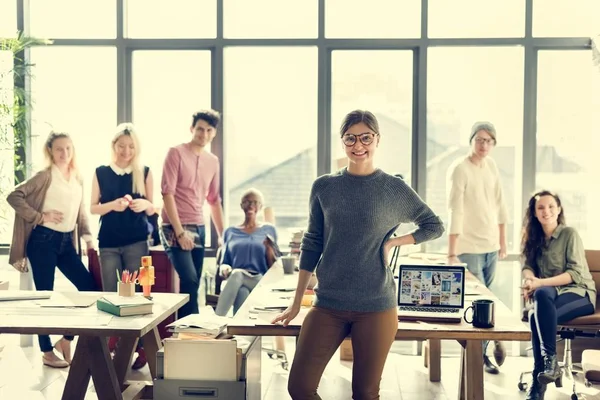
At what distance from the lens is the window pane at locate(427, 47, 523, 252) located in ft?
19.3

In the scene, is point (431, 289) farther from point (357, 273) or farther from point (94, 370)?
point (94, 370)

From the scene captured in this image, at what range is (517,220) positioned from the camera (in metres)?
5.89

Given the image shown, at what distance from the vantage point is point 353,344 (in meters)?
2.87

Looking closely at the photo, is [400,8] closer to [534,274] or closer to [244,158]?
[244,158]

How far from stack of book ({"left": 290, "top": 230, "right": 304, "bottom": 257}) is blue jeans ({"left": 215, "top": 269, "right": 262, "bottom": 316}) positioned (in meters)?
0.32

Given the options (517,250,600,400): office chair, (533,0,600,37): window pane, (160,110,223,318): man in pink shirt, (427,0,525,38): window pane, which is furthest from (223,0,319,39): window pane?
(517,250,600,400): office chair

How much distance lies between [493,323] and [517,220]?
2.92 metres

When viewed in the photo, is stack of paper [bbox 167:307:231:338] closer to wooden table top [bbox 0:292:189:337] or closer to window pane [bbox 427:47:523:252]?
wooden table top [bbox 0:292:189:337]

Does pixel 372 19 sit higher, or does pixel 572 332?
pixel 372 19

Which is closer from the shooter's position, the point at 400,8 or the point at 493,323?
the point at 493,323

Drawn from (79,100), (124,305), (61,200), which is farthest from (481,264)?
(79,100)

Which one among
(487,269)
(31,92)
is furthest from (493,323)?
(31,92)

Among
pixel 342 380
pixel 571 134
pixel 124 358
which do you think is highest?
pixel 571 134

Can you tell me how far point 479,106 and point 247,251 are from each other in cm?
212
